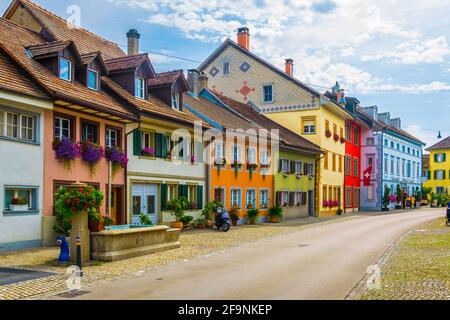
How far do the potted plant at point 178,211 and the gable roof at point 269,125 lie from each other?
1100 cm

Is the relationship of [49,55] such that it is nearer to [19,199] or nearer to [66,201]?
[19,199]

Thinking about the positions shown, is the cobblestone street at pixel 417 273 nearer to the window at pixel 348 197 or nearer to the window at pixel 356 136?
the window at pixel 348 197

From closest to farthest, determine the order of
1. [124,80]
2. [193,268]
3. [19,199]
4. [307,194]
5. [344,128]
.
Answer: [193,268] < [19,199] < [124,80] < [307,194] < [344,128]

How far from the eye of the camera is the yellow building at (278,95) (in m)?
40.1

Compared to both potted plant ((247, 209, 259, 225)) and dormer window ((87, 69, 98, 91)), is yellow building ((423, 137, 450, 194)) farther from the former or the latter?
dormer window ((87, 69, 98, 91))

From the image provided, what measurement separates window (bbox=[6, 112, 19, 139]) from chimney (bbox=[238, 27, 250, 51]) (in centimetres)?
2740

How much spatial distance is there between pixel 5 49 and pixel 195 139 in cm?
1088

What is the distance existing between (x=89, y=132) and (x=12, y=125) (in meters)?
3.66

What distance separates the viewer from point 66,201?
13.3 metres

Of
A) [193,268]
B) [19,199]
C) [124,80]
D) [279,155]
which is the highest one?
[124,80]

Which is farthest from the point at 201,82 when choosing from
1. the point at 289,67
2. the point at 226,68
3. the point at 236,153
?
the point at 289,67
